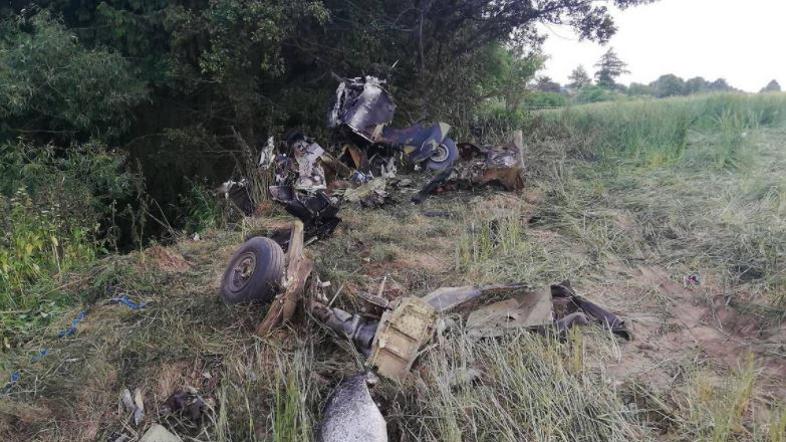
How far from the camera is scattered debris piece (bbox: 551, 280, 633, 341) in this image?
3.09m

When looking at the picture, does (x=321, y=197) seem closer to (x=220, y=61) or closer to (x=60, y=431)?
(x=60, y=431)

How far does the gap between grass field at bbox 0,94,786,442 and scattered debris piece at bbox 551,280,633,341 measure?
110 millimetres

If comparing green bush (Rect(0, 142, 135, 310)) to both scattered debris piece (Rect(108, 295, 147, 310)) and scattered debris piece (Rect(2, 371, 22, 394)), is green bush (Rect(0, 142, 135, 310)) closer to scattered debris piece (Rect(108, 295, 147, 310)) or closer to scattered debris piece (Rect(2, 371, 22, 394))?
scattered debris piece (Rect(108, 295, 147, 310))

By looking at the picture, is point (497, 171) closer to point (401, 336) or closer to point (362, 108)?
point (362, 108)

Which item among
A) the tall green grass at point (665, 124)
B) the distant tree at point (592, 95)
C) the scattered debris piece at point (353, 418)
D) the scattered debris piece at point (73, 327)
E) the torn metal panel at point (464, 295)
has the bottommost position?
the scattered debris piece at point (73, 327)

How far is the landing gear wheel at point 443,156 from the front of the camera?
7.71 meters

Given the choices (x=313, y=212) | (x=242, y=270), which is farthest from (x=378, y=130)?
(x=242, y=270)

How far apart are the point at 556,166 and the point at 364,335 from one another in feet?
17.2

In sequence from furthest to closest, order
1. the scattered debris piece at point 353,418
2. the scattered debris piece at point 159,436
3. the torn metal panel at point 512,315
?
1. the torn metal panel at point 512,315
2. the scattered debris piece at point 159,436
3. the scattered debris piece at point 353,418

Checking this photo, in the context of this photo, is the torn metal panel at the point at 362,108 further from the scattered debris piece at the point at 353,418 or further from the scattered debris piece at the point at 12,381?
the scattered debris piece at the point at 353,418

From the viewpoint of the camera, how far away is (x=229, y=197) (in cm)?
609

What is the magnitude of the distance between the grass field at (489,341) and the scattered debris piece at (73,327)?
0.14ft

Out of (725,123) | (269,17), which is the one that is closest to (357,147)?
(269,17)

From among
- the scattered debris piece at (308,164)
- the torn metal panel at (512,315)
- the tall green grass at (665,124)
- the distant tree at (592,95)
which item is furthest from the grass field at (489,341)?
the distant tree at (592,95)
